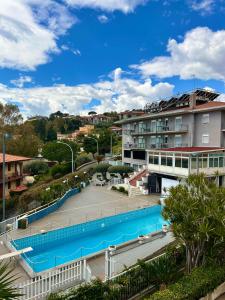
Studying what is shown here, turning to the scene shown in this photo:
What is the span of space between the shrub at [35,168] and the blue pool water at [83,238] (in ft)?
112

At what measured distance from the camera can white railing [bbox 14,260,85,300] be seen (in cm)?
1036

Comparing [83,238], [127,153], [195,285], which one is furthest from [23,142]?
[195,285]

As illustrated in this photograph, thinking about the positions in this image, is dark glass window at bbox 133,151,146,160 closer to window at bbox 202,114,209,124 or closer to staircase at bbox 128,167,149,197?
staircase at bbox 128,167,149,197

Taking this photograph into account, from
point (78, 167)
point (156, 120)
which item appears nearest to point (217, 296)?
point (156, 120)

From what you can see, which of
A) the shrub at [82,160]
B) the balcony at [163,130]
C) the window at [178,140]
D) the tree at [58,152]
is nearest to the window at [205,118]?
the balcony at [163,130]

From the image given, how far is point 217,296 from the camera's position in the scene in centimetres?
1072

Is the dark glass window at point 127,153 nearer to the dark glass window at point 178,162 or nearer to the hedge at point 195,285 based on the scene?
the dark glass window at point 178,162

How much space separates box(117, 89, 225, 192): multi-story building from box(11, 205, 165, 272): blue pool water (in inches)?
297

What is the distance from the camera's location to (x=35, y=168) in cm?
5416

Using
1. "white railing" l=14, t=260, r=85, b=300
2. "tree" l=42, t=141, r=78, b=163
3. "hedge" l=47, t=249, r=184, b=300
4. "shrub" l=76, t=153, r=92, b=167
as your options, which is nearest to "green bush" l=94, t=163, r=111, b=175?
"tree" l=42, t=141, r=78, b=163

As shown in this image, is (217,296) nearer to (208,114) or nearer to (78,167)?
(208,114)

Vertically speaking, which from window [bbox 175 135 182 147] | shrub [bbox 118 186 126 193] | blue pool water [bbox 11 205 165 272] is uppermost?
window [bbox 175 135 182 147]

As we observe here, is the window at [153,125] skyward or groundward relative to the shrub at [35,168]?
skyward

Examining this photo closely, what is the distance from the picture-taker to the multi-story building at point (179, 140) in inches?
1148
